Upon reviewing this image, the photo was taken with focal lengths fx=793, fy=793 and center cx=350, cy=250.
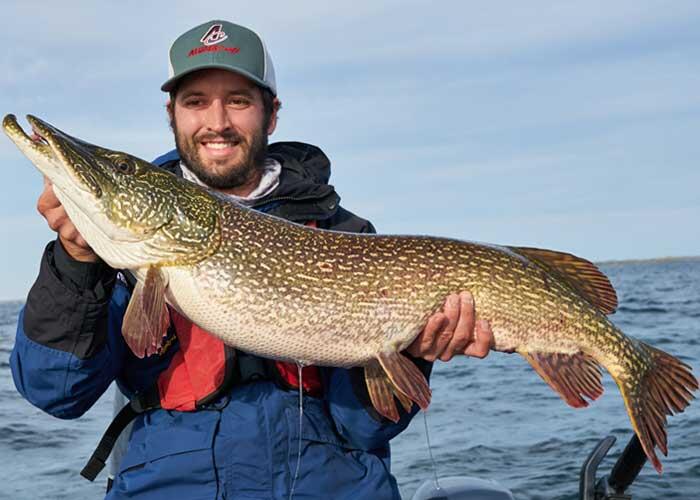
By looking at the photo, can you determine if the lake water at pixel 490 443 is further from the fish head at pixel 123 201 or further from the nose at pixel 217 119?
the fish head at pixel 123 201

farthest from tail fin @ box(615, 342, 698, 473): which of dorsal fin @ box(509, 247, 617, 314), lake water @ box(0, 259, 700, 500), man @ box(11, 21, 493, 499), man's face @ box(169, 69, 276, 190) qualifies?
lake water @ box(0, 259, 700, 500)

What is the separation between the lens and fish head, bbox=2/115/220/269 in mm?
3379

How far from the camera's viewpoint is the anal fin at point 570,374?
3803 millimetres

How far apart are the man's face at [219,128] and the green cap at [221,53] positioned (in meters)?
0.10

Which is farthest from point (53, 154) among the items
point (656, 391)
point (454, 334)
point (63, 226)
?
point (656, 391)

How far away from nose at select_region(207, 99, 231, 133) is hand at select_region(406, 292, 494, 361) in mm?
1554

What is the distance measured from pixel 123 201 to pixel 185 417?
1018 mm

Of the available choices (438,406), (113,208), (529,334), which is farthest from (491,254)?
(438,406)

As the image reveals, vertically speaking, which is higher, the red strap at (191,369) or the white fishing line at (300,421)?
the red strap at (191,369)

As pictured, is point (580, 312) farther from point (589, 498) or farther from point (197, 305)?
point (197, 305)

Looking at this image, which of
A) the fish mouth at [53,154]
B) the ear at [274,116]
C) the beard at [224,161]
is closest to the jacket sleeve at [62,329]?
the fish mouth at [53,154]

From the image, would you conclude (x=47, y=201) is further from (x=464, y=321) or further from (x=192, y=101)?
(x=464, y=321)

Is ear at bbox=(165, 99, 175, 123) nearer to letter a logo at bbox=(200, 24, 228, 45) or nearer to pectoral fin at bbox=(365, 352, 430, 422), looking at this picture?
letter a logo at bbox=(200, 24, 228, 45)

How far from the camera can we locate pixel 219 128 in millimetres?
4270
